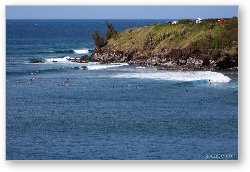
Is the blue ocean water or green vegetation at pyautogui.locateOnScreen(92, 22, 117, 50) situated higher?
green vegetation at pyautogui.locateOnScreen(92, 22, 117, 50)

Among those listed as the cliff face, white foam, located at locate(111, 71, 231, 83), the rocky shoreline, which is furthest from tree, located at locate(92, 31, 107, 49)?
white foam, located at locate(111, 71, 231, 83)

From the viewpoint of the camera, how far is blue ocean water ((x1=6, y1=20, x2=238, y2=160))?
2208 centimetres

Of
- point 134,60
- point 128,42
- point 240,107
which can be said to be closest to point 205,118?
point 240,107

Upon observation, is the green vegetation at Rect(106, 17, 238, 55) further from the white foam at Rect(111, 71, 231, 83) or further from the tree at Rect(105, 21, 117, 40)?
the white foam at Rect(111, 71, 231, 83)

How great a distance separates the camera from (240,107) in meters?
22.0

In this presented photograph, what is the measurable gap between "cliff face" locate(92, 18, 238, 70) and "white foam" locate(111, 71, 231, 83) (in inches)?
29.8

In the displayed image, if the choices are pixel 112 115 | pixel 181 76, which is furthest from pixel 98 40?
pixel 112 115

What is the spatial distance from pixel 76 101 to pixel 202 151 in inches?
256

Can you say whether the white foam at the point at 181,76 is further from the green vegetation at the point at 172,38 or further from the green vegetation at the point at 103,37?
the green vegetation at the point at 103,37

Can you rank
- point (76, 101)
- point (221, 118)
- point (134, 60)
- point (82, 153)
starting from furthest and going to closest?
point (134, 60) < point (76, 101) < point (221, 118) < point (82, 153)

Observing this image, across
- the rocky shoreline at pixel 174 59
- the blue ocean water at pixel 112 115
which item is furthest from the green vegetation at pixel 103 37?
the blue ocean water at pixel 112 115

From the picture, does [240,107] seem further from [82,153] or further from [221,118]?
[82,153]

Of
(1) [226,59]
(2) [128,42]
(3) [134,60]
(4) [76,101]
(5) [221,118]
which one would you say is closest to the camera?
(5) [221,118]

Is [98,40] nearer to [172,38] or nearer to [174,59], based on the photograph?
[172,38]
